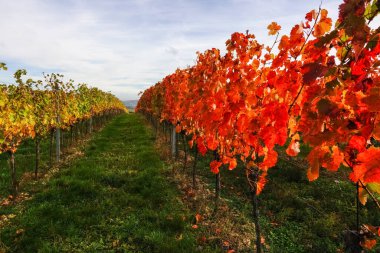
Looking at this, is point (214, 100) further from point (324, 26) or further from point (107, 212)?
point (107, 212)

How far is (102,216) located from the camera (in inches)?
243

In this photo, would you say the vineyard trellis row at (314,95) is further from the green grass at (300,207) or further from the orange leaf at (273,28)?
the green grass at (300,207)


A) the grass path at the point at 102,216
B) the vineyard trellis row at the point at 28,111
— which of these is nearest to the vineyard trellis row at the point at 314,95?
the grass path at the point at 102,216

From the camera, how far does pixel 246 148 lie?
4.30 metres

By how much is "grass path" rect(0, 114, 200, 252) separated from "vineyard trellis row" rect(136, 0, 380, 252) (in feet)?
6.81

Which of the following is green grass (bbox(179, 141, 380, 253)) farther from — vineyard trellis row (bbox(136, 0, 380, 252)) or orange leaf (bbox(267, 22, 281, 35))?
orange leaf (bbox(267, 22, 281, 35))

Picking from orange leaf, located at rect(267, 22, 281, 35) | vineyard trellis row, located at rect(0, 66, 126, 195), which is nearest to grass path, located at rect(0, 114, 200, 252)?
vineyard trellis row, located at rect(0, 66, 126, 195)

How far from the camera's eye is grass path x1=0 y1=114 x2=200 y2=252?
516cm

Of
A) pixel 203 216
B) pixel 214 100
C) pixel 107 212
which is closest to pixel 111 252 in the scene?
pixel 107 212

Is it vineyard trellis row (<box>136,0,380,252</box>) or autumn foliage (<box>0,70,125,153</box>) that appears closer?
vineyard trellis row (<box>136,0,380,252</box>)

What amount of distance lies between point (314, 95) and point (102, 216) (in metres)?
5.77

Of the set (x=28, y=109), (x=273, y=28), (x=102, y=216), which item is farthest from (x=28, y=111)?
(x=273, y=28)

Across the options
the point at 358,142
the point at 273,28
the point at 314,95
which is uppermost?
the point at 273,28

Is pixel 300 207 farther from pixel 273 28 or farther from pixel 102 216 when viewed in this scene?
pixel 273 28
